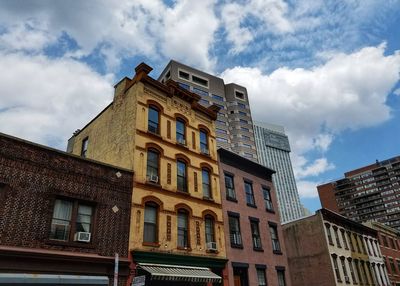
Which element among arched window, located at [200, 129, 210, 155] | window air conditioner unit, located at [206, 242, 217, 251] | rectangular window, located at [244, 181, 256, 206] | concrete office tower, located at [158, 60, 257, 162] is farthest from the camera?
concrete office tower, located at [158, 60, 257, 162]

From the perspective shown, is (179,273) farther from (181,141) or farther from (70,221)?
(181,141)

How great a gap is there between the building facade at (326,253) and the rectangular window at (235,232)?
37.4ft

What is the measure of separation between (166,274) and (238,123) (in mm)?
101069

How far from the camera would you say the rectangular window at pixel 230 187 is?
23.8 m

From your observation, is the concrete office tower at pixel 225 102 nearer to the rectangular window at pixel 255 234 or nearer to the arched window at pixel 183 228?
the rectangular window at pixel 255 234

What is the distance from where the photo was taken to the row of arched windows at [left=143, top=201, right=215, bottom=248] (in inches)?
688

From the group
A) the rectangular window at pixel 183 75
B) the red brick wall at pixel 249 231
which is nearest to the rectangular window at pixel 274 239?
the red brick wall at pixel 249 231

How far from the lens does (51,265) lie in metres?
13.0

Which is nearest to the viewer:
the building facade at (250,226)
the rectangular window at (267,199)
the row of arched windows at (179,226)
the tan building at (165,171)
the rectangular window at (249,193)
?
the tan building at (165,171)

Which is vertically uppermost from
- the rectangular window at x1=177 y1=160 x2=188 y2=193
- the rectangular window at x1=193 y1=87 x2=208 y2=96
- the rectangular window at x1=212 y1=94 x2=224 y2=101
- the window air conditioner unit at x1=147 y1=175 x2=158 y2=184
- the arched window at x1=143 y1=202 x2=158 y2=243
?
the rectangular window at x1=212 y1=94 x2=224 y2=101

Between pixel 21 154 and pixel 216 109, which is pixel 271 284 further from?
pixel 21 154

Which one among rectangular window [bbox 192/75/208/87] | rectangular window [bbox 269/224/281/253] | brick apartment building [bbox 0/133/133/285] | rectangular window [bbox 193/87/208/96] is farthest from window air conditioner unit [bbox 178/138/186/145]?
rectangular window [bbox 192/75/208/87]

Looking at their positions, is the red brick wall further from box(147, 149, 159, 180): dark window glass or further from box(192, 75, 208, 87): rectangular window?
box(192, 75, 208, 87): rectangular window

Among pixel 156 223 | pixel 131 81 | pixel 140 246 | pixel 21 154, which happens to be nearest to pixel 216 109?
pixel 131 81
